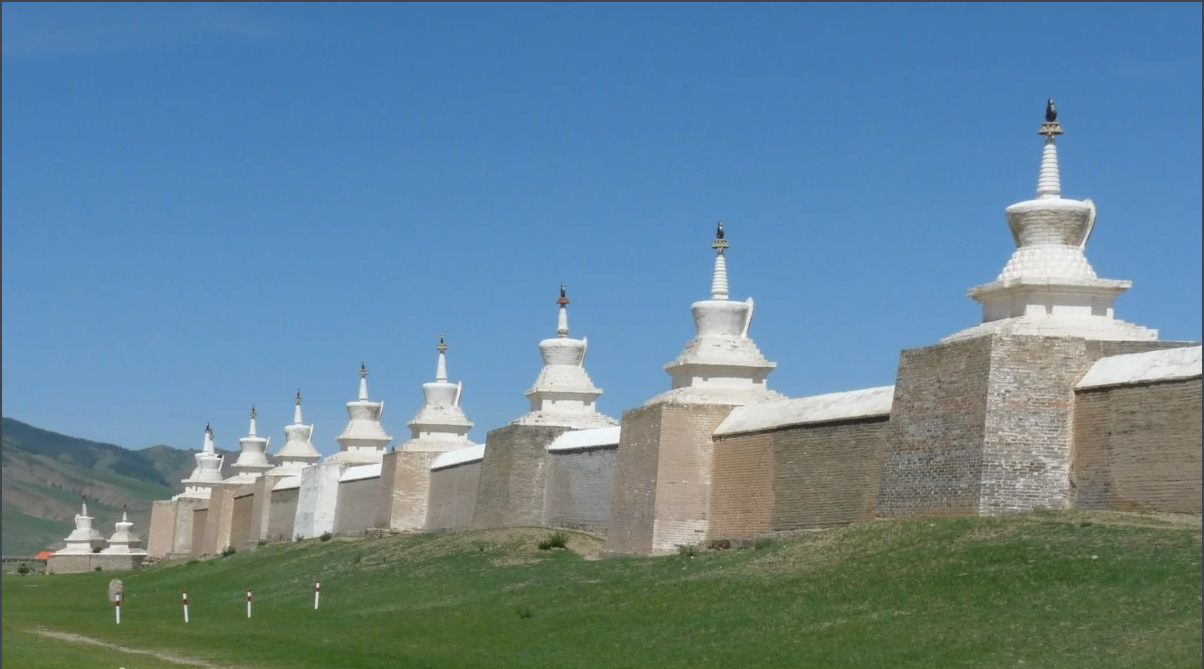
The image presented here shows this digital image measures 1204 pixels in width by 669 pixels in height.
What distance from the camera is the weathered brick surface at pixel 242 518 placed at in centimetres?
6606

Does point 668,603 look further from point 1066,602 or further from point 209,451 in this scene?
point 209,451

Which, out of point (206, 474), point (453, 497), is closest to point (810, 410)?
point (453, 497)

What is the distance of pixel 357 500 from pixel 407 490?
234 inches

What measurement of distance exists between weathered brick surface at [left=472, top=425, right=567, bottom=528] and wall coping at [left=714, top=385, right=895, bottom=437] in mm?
8775

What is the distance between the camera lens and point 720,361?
3250cm

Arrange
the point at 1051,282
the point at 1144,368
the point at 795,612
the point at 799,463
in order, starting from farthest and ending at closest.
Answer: the point at 799,463, the point at 1051,282, the point at 1144,368, the point at 795,612

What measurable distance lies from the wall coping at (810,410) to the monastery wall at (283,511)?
3021 cm

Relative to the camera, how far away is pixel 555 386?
4209 centimetres

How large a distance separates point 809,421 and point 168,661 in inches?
420

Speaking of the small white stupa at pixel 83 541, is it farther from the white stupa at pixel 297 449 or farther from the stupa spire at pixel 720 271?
the stupa spire at pixel 720 271

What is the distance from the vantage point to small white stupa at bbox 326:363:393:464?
192 ft

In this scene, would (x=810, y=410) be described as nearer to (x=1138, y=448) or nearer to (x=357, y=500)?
(x=1138, y=448)

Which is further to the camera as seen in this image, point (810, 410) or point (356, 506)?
point (356, 506)

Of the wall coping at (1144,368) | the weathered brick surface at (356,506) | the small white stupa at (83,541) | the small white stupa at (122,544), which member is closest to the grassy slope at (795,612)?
the wall coping at (1144,368)
